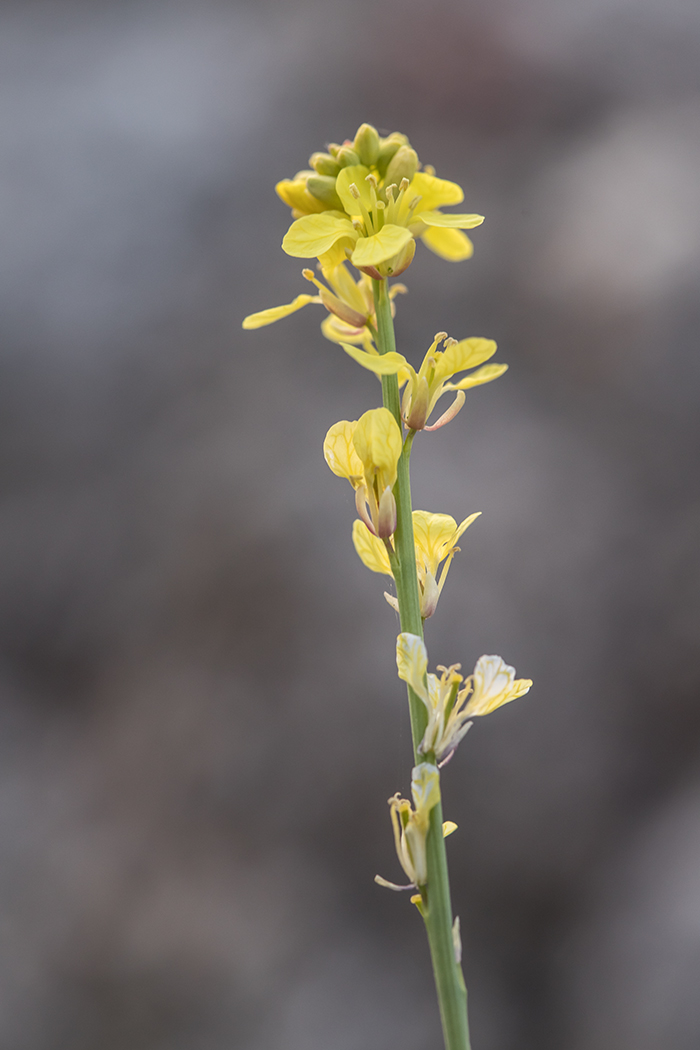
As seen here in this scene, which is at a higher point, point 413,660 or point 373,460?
point 373,460

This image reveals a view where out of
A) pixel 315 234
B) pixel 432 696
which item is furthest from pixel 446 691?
pixel 315 234

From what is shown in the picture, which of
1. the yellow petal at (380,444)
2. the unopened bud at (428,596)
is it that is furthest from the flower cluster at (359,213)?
the unopened bud at (428,596)

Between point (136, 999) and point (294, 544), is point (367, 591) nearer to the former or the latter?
point (294, 544)

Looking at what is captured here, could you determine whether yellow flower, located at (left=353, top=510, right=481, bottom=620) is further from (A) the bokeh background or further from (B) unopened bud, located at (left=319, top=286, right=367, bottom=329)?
(A) the bokeh background

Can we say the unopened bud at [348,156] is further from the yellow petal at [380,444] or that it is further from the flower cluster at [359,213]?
the yellow petal at [380,444]

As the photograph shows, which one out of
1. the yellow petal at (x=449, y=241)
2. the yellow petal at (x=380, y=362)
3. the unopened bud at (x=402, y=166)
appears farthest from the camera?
the yellow petal at (x=449, y=241)

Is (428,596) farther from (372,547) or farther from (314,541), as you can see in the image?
(314,541)
